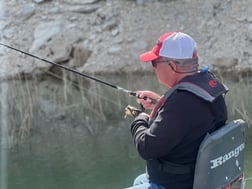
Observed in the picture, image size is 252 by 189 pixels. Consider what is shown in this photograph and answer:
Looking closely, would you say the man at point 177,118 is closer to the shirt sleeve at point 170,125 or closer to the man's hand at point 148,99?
the shirt sleeve at point 170,125

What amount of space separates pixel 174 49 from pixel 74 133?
608 centimetres

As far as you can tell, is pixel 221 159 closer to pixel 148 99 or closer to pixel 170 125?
pixel 170 125

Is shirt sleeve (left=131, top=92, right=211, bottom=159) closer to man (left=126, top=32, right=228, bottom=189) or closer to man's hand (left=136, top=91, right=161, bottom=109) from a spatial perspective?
man (left=126, top=32, right=228, bottom=189)

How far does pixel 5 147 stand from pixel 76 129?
3.83 ft

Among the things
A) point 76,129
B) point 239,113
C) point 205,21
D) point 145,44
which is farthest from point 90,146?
point 205,21

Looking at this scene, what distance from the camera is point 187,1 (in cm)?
1124

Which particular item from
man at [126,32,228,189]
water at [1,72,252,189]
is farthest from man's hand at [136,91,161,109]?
water at [1,72,252,189]

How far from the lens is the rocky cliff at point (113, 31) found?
999 centimetres

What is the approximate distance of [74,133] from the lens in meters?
Result: 8.79

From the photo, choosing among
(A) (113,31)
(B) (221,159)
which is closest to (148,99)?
(B) (221,159)

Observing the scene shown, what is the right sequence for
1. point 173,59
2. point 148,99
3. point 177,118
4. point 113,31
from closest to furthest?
point 177,118
point 173,59
point 148,99
point 113,31

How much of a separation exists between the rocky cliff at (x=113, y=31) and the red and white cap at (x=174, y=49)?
674cm

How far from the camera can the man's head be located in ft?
9.26

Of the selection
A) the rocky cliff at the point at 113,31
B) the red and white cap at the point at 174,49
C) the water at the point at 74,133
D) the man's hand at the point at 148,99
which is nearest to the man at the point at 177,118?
the red and white cap at the point at 174,49
